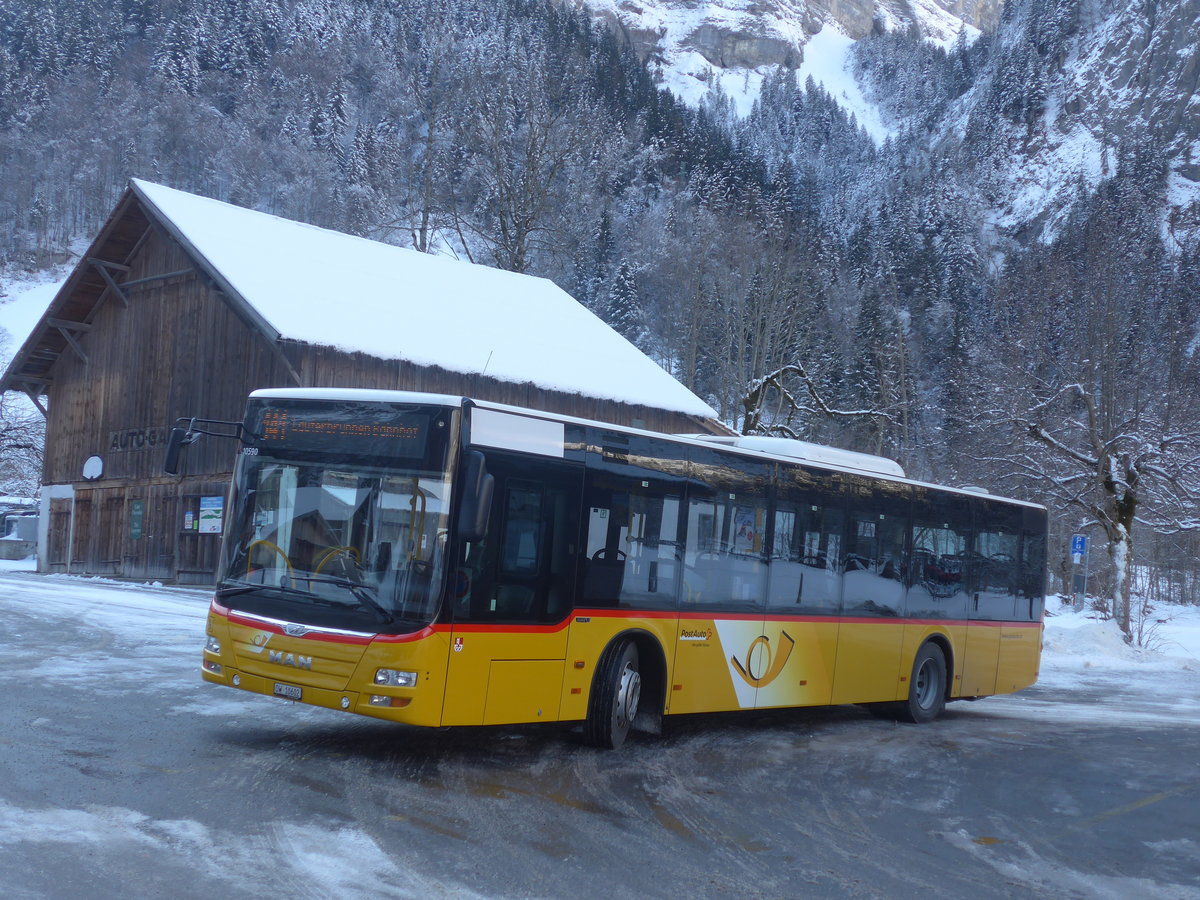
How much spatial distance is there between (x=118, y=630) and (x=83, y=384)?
19.1 m

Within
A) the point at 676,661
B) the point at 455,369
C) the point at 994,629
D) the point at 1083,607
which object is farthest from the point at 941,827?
the point at 1083,607

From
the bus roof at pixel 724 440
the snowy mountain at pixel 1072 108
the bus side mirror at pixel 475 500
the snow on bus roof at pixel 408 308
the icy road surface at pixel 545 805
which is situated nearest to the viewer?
Answer: the icy road surface at pixel 545 805

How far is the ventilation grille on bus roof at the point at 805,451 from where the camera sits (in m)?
11.4

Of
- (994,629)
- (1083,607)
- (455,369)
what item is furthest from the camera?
(1083,607)

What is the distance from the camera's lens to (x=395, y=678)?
7.92 metres

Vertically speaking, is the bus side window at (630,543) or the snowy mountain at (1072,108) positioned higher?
the snowy mountain at (1072,108)

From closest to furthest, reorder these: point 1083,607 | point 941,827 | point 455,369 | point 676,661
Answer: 1. point 941,827
2. point 676,661
3. point 455,369
4. point 1083,607

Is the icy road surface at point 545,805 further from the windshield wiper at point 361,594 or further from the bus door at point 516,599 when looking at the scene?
the windshield wiper at point 361,594

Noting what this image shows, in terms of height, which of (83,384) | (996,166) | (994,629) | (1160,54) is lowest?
(994,629)

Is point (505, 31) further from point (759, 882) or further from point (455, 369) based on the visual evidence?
point (759, 882)

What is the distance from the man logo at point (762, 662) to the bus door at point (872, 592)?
3.43ft

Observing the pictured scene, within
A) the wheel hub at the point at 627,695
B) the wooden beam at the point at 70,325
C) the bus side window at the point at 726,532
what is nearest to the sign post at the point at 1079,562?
the bus side window at the point at 726,532

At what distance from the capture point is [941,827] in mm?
7762

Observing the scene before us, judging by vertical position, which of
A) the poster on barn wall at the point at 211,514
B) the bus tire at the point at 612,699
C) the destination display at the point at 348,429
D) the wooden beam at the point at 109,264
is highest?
the wooden beam at the point at 109,264
